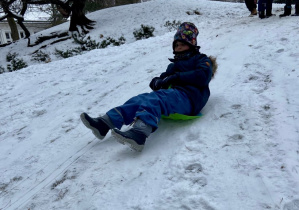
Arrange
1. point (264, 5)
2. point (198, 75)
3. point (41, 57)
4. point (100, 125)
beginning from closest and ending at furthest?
point (100, 125), point (198, 75), point (264, 5), point (41, 57)

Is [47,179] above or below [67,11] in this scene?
below

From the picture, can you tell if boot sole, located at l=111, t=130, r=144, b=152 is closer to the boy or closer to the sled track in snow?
the boy

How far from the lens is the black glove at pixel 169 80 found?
9.76 ft

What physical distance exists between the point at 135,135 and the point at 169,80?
932 mm

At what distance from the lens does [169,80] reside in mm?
3010

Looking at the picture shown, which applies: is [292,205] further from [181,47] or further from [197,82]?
[181,47]

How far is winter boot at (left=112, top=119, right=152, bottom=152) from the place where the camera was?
229 cm

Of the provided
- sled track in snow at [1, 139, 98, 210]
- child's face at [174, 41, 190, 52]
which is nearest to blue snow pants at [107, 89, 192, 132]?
sled track in snow at [1, 139, 98, 210]

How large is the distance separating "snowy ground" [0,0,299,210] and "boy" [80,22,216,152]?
19 cm

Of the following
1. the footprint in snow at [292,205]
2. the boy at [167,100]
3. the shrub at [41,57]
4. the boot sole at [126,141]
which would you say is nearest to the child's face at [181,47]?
the boy at [167,100]

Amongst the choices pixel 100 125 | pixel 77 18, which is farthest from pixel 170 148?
pixel 77 18

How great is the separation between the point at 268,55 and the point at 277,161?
2.98 m

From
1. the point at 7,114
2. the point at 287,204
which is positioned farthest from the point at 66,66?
the point at 287,204

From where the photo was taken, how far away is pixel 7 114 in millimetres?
4223
